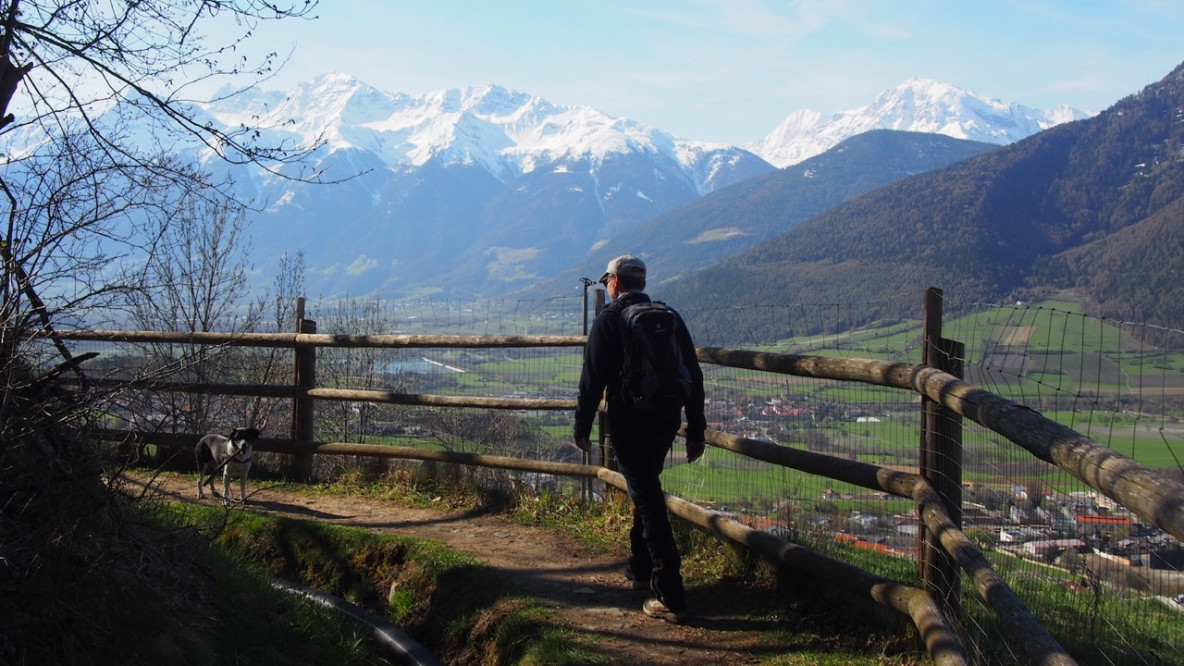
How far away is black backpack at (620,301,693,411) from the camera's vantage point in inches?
200

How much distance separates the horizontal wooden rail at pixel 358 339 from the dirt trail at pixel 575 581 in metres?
1.41

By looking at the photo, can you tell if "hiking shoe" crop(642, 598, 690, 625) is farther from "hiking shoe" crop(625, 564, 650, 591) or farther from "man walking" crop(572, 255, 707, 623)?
"hiking shoe" crop(625, 564, 650, 591)

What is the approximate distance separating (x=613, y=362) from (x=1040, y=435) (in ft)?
9.44

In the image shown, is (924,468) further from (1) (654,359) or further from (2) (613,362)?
(2) (613,362)

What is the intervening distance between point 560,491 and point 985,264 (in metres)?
47.6

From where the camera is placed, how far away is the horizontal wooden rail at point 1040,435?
188 cm

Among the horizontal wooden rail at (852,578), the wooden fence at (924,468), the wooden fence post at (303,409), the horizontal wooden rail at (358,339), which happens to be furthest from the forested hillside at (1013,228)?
the horizontal wooden rail at (852,578)

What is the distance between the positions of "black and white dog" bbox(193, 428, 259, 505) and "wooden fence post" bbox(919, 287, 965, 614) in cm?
573

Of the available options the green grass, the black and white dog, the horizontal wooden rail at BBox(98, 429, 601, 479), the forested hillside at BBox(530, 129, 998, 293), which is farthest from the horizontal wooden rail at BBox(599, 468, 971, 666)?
the forested hillside at BBox(530, 129, 998, 293)

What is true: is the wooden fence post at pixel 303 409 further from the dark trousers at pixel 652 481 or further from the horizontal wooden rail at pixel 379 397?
the dark trousers at pixel 652 481

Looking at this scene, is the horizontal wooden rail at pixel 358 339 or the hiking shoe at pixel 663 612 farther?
the horizontal wooden rail at pixel 358 339

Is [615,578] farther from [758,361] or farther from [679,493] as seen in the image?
[758,361]

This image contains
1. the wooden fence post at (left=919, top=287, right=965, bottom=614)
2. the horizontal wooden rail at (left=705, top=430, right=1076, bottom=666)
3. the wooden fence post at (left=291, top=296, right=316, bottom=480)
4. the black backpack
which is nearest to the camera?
the horizontal wooden rail at (left=705, top=430, right=1076, bottom=666)

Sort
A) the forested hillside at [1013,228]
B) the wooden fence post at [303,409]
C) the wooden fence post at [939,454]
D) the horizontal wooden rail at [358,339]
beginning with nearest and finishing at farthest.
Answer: the wooden fence post at [939,454]
the horizontal wooden rail at [358,339]
the wooden fence post at [303,409]
the forested hillside at [1013,228]
